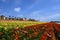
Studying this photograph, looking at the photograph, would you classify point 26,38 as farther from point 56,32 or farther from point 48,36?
point 56,32

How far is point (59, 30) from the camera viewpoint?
24.0 feet

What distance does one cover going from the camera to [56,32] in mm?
7367

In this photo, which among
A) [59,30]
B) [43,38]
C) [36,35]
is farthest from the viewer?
[59,30]

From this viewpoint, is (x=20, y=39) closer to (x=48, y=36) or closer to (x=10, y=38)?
(x=10, y=38)

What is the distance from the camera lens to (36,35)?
6.78 meters

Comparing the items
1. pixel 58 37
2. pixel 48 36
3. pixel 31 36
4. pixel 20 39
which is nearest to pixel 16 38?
pixel 20 39

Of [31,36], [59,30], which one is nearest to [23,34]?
[31,36]

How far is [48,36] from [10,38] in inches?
57.1

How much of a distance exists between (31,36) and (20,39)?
0.45 meters

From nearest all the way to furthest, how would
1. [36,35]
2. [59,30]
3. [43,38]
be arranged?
1. [43,38]
2. [36,35]
3. [59,30]

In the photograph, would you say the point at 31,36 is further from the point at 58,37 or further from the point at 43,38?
the point at 58,37

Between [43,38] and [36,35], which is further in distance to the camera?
[36,35]

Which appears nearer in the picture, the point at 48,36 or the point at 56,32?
the point at 48,36

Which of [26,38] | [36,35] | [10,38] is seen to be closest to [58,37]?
[36,35]
